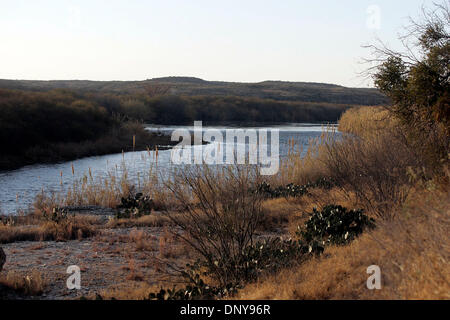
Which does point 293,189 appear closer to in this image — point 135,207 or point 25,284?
point 135,207

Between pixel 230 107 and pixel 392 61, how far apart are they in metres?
43.8

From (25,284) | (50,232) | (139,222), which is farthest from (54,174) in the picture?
(25,284)

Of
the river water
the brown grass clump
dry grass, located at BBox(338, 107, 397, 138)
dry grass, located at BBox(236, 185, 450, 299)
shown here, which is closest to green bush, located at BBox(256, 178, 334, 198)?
dry grass, located at BBox(338, 107, 397, 138)

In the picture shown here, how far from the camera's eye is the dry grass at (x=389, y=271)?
4.13 metres

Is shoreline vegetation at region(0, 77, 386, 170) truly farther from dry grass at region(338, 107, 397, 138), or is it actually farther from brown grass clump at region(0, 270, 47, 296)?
brown grass clump at region(0, 270, 47, 296)

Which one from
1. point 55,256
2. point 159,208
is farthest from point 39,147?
point 55,256

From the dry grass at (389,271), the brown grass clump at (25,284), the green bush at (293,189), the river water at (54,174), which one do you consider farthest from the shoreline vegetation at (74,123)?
the brown grass clump at (25,284)

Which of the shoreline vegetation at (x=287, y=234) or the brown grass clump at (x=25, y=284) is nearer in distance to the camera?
the shoreline vegetation at (x=287, y=234)

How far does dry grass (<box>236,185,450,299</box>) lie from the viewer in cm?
413

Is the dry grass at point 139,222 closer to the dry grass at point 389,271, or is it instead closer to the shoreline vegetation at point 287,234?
the shoreline vegetation at point 287,234

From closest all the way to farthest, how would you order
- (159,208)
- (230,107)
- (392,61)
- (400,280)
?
(400,280) < (392,61) < (159,208) < (230,107)

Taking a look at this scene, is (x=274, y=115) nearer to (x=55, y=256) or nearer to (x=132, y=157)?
(x=132, y=157)

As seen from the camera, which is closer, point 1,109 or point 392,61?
point 392,61

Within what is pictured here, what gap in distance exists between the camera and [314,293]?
4.75 meters
